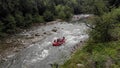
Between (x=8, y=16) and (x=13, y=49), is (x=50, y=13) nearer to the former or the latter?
(x=8, y=16)

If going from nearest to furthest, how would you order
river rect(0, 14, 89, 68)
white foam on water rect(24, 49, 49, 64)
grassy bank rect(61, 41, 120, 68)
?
grassy bank rect(61, 41, 120, 68), river rect(0, 14, 89, 68), white foam on water rect(24, 49, 49, 64)

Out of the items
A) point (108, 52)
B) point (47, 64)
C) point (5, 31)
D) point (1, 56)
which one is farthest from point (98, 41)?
point (5, 31)

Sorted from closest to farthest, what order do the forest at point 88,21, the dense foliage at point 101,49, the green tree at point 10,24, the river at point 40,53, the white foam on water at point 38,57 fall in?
the dense foliage at point 101,49, the forest at point 88,21, the river at point 40,53, the white foam on water at point 38,57, the green tree at point 10,24

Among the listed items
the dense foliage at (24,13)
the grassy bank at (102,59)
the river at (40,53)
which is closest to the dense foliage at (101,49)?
the grassy bank at (102,59)

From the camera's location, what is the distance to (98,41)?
2281cm

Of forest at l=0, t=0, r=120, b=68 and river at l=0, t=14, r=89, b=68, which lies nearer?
forest at l=0, t=0, r=120, b=68

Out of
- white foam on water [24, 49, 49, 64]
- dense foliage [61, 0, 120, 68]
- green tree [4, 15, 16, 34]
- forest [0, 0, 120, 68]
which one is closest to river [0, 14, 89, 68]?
white foam on water [24, 49, 49, 64]

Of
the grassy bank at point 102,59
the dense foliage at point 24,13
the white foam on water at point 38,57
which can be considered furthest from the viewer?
the dense foliage at point 24,13

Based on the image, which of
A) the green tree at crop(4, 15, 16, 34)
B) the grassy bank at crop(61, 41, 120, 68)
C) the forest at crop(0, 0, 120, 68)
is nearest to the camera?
the grassy bank at crop(61, 41, 120, 68)

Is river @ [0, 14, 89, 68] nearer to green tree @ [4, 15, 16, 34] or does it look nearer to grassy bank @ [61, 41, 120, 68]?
grassy bank @ [61, 41, 120, 68]

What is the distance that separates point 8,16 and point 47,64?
23.8 meters

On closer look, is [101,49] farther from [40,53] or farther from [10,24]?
[10,24]

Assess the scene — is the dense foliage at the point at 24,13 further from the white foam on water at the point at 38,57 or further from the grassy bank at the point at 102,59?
the grassy bank at the point at 102,59

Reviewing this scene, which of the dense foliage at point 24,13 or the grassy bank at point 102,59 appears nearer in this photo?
the grassy bank at point 102,59
